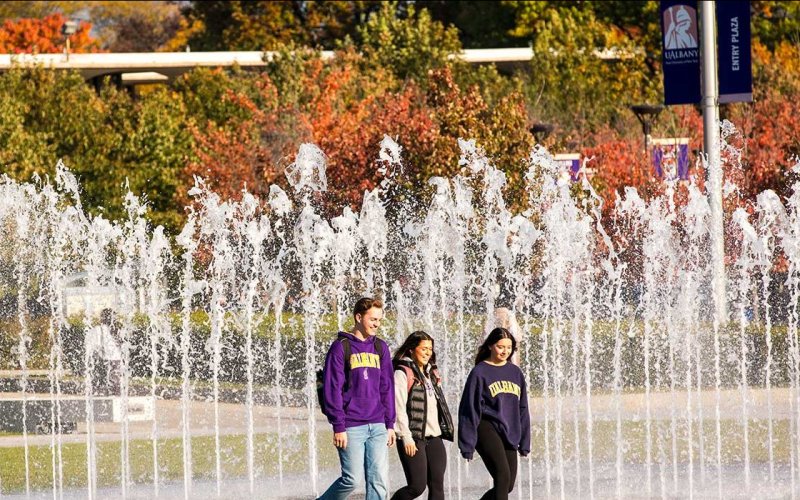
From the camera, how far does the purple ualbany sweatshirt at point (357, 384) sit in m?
8.73

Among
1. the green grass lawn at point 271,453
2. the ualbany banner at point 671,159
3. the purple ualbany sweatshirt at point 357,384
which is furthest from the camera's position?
the ualbany banner at point 671,159

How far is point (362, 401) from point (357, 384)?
0.32 feet

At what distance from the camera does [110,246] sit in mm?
28031

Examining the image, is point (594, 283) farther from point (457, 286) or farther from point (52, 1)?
point (52, 1)

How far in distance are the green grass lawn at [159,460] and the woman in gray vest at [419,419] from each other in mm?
3423

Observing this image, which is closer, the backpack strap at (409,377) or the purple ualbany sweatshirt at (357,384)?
the purple ualbany sweatshirt at (357,384)

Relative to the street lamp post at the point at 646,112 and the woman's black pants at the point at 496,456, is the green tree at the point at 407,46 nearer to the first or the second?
the street lamp post at the point at 646,112

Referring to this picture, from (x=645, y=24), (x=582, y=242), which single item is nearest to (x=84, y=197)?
(x=582, y=242)

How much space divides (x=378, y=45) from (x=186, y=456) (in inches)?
1471

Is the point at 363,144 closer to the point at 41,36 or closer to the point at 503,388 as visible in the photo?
the point at 503,388

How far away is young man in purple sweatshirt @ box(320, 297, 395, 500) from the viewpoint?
874cm

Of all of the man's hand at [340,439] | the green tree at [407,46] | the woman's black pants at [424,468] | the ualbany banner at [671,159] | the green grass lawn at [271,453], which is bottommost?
the green grass lawn at [271,453]

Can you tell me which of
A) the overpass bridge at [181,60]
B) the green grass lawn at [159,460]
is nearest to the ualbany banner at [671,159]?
the green grass lawn at [159,460]

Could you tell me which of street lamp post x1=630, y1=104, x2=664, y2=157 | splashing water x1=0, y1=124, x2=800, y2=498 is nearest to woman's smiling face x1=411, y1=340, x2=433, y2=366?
splashing water x1=0, y1=124, x2=800, y2=498
